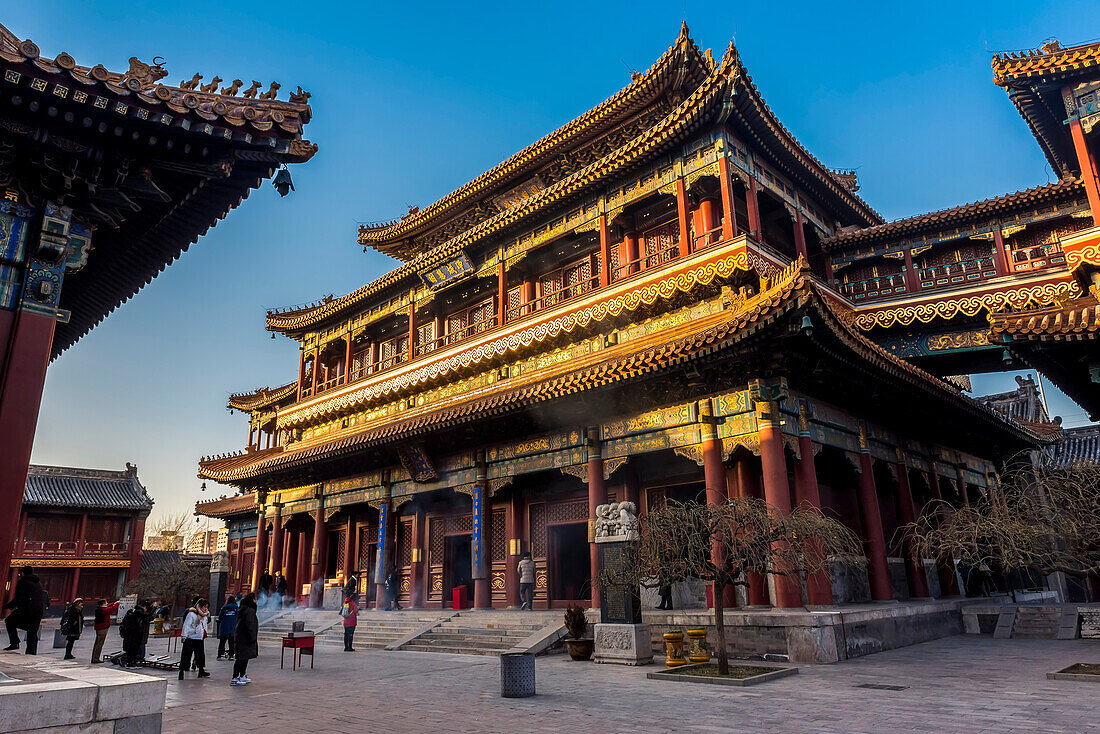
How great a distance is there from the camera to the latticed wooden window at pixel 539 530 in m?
18.6

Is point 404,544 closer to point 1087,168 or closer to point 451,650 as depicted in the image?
point 451,650

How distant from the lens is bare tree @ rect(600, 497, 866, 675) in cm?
1003

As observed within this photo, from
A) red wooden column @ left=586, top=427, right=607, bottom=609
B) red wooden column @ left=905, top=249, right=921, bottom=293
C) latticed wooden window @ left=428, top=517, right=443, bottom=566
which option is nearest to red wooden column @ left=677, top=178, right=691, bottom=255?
red wooden column @ left=586, top=427, right=607, bottom=609

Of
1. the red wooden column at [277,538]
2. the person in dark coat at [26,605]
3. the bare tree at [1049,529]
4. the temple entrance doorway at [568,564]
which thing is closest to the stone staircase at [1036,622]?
the bare tree at [1049,529]

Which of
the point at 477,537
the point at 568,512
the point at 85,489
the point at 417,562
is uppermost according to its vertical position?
the point at 85,489

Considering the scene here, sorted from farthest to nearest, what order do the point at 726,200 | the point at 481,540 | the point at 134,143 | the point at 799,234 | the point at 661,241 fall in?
the point at 661,241 < the point at 799,234 < the point at 481,540 < the point at 726,200 < the point at 134,143

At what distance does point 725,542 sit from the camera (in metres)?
10.1

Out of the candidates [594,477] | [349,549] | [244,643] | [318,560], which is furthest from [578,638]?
[349,549]

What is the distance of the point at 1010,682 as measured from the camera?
28.6 feet

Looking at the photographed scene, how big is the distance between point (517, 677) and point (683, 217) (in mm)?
11909

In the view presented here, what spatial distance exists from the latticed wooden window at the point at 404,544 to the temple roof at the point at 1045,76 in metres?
20.2

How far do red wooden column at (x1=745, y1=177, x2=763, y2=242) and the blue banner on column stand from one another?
31.5 ft

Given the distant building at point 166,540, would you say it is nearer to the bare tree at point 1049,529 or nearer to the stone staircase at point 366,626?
the stone staircase at point 366,626

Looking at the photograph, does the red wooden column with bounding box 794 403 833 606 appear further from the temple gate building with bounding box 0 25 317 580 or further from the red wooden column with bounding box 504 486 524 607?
the temple gate building with bounding box 0 25 317 580
